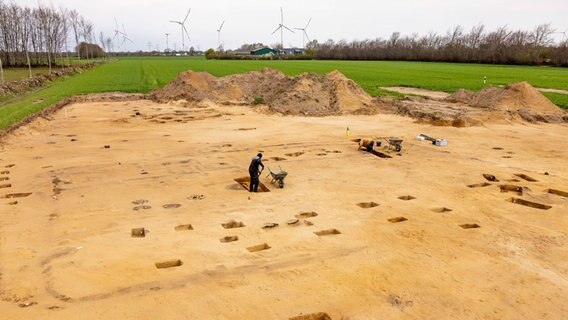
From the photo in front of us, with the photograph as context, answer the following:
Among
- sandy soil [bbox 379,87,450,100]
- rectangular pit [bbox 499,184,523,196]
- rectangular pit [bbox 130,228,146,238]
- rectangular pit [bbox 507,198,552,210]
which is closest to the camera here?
rectangular pit [bbox 130,228,146,238]

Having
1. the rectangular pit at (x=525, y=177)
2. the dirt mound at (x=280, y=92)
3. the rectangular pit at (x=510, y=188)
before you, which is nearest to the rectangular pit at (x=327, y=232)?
the rectangular pit at (x=510, y=188)

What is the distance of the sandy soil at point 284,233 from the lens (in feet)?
26.3

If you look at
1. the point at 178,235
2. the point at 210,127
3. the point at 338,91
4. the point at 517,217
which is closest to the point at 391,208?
the point at 517,217

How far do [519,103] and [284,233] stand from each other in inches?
1048

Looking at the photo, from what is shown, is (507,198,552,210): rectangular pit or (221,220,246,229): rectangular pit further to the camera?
(507,198,552,210): rectangular pit

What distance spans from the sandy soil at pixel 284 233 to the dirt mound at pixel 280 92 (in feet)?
38.2

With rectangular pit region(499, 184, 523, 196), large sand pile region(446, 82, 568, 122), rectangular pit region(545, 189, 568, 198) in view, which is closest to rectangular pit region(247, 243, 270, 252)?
rectangular pit region(499, 184, 523, 196)

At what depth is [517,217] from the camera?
12.1 metres

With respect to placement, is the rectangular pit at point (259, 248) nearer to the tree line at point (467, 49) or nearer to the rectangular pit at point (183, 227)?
the rectangular pit at point (183, 227)

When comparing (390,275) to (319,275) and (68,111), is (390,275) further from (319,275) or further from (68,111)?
(68,111)

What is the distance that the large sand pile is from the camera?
28.8 meters

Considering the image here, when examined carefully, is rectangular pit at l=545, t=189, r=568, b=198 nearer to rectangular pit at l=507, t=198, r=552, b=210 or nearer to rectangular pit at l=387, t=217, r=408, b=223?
rectangular pit at l=507, t=198, r=552, b=210

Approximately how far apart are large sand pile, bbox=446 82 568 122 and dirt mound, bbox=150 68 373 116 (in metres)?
8.33

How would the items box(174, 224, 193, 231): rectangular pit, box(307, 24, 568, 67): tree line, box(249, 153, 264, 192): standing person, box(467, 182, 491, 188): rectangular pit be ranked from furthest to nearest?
1. box(307, 24, 568, 67): tree line
2. box(467, 182, 491, 188): rectangular pit
3. box(249, 153, 264, 192): standing person
4. box(174, 224, 193, 231): rectangular pit
